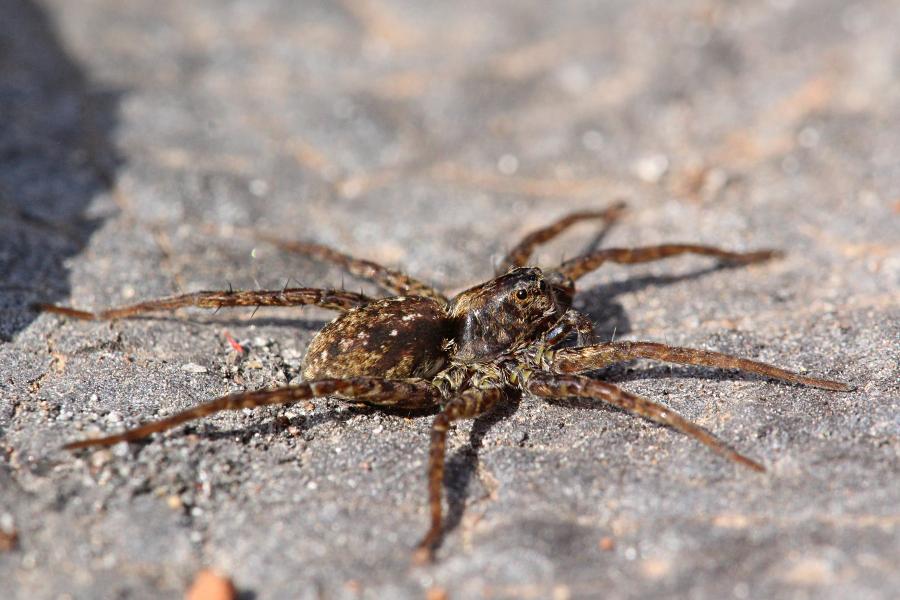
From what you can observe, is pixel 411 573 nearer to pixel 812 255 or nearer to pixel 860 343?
pixel 860 343

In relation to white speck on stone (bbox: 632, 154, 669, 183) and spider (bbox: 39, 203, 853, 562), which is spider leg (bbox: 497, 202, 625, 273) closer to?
spider (bbox: 39, 203, 853, 562)

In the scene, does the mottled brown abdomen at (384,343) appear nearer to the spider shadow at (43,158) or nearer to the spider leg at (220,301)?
the spider leg at (220,301)

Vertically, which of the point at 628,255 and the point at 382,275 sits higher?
the point at 382,275

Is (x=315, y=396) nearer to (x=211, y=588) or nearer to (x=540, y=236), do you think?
(x=211, y=588)

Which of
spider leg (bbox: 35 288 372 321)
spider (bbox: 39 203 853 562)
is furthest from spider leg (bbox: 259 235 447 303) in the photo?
spider leg (bbox: 35 288 372 321)

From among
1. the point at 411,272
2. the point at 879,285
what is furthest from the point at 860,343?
the point at 411,272

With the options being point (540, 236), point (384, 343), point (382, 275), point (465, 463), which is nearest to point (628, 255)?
point (540, 236)

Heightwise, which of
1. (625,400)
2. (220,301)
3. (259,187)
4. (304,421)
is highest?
(259,187)
